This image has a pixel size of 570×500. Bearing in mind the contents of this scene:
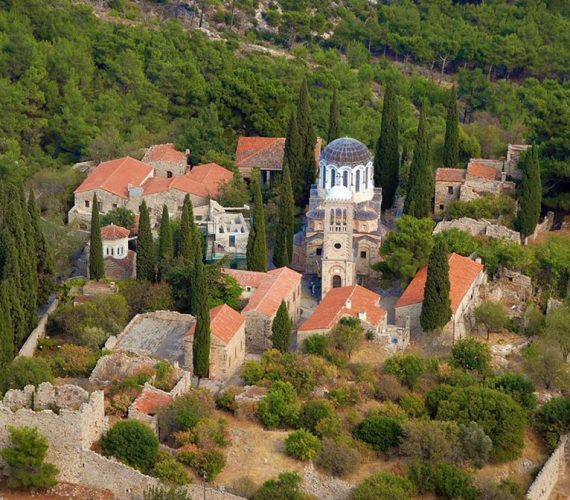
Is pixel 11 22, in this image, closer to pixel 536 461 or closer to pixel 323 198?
pixel 323 198

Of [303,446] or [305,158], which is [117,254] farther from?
[303,446]

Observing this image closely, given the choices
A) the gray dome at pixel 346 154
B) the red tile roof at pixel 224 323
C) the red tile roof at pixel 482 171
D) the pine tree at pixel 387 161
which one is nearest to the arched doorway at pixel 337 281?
the gray dome at pixel 346 154

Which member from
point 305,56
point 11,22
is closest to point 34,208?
point 11,22

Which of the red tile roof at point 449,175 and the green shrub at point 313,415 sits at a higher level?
the red tile roof at point 449,175

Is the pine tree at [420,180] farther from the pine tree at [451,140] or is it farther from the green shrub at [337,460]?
the green shrub at [337,460]

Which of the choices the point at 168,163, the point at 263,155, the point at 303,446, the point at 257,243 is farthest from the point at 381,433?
the point at 168,163

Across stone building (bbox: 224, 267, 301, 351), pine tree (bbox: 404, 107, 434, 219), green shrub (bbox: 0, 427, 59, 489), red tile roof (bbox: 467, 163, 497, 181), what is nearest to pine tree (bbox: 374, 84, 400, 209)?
pine tree (bbox: 404, 107, 434, 219)
